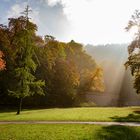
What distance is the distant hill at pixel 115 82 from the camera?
91250mm

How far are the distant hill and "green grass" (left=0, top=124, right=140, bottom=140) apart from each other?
172 feet

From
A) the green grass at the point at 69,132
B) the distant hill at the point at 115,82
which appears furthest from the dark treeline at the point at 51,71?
the green grass at the point at 69,132

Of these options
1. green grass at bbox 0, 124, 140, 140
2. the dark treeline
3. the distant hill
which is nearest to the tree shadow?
green grass at bbox 0, 124, 140, 140

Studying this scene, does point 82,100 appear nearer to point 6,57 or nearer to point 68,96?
point 68,96

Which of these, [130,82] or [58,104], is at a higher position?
[130,82]

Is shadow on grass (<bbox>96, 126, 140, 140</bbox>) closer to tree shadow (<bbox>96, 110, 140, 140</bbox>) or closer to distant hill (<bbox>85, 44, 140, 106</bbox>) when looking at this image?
tree shadow (<bbox>96, 110, 140, 140</bbox>)

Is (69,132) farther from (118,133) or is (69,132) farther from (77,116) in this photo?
(77,116)

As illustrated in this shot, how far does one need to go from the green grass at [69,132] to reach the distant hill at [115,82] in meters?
52.3

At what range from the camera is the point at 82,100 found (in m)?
75.2

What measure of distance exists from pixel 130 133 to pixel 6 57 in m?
38.8

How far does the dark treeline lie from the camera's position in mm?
59188

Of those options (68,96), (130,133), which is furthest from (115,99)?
(130,133)

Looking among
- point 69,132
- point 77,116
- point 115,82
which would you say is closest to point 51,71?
point 77,116

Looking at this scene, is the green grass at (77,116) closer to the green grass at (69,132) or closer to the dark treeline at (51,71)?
the green grass at (69,132)
